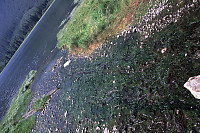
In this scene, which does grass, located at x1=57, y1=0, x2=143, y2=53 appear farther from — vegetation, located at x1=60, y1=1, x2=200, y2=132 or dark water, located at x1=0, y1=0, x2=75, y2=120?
dark water, located at x1=0, y1=0, x2=75, y2=120

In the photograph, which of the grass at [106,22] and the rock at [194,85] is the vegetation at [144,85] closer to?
the rock at [194,85]

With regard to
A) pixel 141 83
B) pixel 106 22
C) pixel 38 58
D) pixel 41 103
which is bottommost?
pixel 41 103

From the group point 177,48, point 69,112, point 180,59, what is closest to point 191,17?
point 177,48

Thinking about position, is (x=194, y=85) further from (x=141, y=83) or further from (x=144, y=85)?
(x=141, y=83)

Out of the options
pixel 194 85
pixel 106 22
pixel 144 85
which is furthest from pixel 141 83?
pixel 106 22

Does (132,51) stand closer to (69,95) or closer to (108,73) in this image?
(108,73)

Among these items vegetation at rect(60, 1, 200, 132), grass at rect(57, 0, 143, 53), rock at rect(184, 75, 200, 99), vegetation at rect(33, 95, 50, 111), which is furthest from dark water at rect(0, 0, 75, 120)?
rock at rect(184, 75, 200, 99)

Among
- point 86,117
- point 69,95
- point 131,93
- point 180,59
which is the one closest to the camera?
point 180,59
